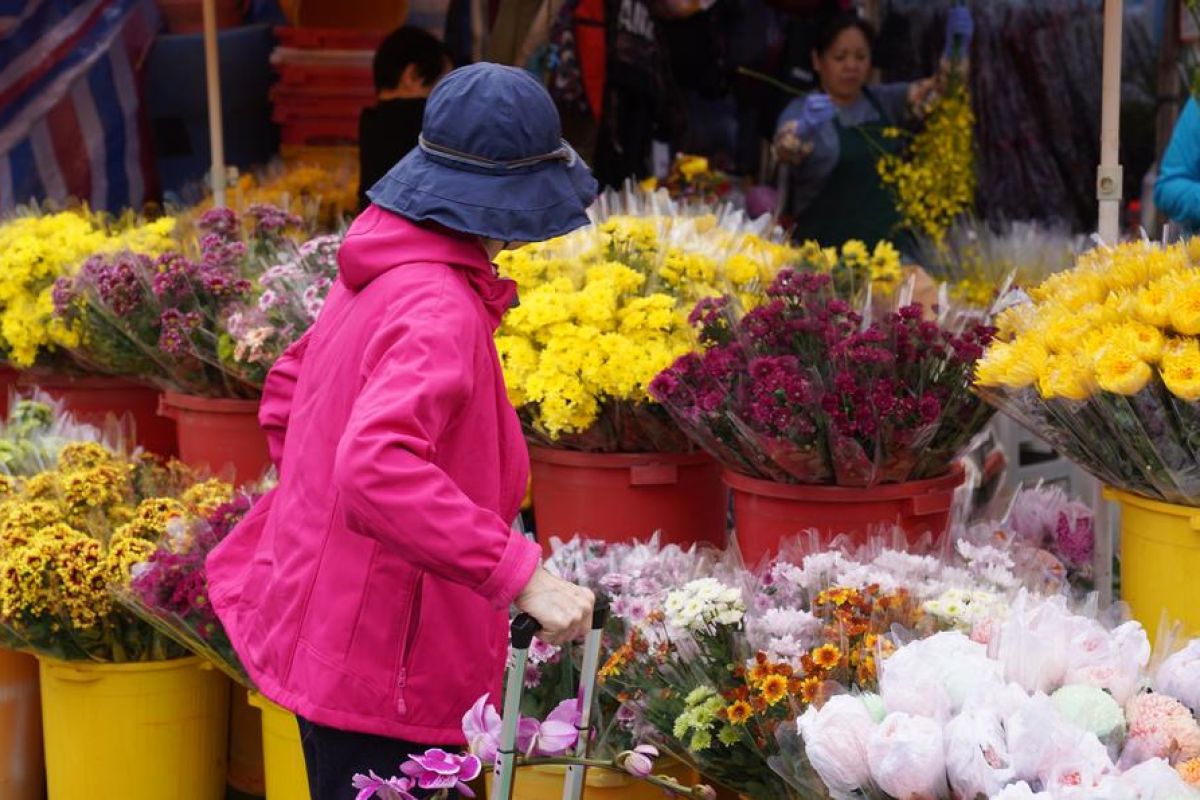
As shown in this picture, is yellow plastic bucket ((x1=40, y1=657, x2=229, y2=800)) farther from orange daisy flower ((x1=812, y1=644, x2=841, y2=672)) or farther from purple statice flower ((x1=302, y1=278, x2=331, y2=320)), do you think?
orange daisy flower ((x1=812, y1=644, x2=841, y2=672))

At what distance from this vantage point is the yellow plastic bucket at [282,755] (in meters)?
3.21

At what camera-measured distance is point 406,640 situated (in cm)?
221

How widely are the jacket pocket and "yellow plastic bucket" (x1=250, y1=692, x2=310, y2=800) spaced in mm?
1056

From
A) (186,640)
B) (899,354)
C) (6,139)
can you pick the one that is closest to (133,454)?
(186,640)

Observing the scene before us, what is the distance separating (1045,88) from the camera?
20.3 feet

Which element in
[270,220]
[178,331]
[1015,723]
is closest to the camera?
[1015,723]

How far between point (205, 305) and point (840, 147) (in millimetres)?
2267

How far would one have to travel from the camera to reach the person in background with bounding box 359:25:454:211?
5371mm

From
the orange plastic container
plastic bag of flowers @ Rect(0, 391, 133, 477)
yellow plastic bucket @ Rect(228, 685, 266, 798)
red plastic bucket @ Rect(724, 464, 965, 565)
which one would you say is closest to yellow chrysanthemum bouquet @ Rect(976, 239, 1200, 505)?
red plastic bucket @ Rect(724, 464, 965, 565)

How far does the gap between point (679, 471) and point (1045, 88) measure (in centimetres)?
351

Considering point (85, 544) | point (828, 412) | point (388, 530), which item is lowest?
point (85, 544)

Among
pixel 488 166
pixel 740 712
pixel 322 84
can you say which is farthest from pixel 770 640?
pixel 322 84

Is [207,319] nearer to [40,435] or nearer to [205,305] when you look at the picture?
[205,305]

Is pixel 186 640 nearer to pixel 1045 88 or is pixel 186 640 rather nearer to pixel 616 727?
pixel 616 727
